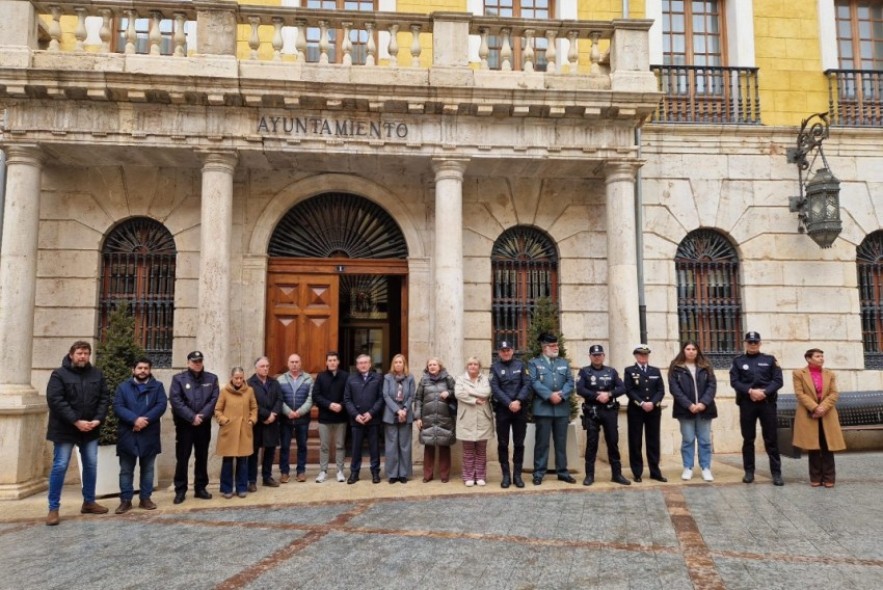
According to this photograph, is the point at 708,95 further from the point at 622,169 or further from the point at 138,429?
the point at 138,429

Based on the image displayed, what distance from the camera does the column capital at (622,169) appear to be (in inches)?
380

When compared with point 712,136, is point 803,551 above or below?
below

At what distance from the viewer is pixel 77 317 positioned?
393 inches

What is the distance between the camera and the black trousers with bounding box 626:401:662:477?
805cm

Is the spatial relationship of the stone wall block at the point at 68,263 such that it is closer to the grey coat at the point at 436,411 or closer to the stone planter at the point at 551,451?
the grey coat at the point at 436,411

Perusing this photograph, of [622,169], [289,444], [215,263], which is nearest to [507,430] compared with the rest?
[289,444]

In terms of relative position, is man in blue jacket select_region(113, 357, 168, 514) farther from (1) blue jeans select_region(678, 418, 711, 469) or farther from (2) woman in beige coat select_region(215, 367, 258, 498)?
(1) blue jeans select_region(678, 418, 711, 469)

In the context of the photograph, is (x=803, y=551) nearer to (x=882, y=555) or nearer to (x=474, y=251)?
(x=882, y=555)

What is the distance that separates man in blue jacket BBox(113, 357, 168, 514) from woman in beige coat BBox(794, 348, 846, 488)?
7618 mm

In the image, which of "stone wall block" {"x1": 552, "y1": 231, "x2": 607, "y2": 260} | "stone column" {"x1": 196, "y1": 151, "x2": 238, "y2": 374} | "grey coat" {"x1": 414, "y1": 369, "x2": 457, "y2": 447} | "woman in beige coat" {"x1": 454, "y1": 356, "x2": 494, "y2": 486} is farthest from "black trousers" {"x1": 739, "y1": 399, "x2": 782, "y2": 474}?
"stone column" {"x1": 196, "y1": 151, "x2": 238, "y2": 374}

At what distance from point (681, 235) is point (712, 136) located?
6.19 feet

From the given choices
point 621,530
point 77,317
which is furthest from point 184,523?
point 77,317

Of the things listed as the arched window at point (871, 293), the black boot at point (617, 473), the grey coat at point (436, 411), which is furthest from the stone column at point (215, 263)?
the arched window at point (871, 293)

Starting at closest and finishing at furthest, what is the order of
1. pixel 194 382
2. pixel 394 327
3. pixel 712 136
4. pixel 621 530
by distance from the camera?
1. pixel 621 530
2. pixel 194 382
3. pixel 712 136
4. pixel 394 327
